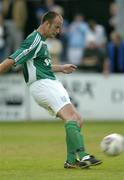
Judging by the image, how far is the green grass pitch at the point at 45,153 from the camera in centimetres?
1130

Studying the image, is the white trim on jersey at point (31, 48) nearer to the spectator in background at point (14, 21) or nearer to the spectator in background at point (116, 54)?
the spectator in background at point (116, 54)

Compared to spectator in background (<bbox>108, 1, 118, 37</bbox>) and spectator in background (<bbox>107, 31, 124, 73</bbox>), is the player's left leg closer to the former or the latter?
spectator in background (<bbox>107, 31, 124, 73</bbox>)

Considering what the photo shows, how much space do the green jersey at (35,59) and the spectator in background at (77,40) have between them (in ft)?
42.5

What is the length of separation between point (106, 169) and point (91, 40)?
42.6ft

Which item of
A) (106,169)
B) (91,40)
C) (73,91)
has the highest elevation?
(91,40)

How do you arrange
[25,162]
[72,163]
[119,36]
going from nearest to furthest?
[72,163], [25,162], [119,36]

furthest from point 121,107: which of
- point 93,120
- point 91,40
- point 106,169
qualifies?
point 106,169

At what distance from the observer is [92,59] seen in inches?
973

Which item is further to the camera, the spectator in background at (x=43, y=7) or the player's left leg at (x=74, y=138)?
the spectator in background at (x=43, y=7)

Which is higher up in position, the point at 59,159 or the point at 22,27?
the point at 22,27

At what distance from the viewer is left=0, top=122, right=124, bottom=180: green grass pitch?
37.1 feet

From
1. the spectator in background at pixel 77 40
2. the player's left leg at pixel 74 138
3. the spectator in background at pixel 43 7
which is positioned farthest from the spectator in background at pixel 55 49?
the player's left leg at pixel 74 138

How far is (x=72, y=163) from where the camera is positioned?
39.4ft

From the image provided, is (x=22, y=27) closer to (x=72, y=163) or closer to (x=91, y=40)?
(x=91, y=40)
